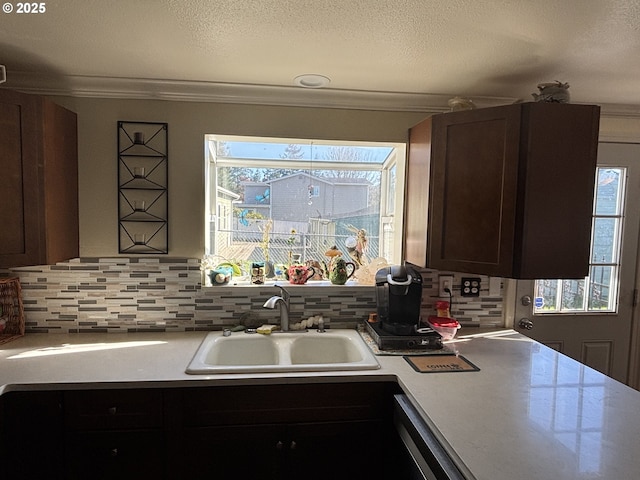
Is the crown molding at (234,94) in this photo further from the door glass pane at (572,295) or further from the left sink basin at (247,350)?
the left sink basin at (247,350)

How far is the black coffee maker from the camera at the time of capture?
1769 millimetres

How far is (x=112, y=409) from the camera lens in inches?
54.8

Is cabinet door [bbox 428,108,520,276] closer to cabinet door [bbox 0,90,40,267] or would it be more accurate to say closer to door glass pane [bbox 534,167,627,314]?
door glass pane [bbox 534,167,627,314]

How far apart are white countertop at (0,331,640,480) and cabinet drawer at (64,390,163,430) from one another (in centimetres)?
6

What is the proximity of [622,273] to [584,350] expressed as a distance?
49cm

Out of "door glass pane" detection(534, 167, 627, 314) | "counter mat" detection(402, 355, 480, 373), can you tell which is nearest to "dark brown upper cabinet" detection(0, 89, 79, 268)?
"counter mat" detection(402, 355, 480, 373)

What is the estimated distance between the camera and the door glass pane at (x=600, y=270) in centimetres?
211

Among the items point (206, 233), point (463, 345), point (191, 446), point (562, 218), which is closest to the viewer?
point (191, 446)

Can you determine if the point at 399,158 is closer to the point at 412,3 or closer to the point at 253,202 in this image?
the point at 253,202

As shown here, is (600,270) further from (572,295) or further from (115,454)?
(115,454)

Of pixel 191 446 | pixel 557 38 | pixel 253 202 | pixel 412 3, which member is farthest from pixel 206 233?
pixel 557 38

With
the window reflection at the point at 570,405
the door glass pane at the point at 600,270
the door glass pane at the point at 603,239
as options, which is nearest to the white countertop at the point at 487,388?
the window reflection at the point at 570,405

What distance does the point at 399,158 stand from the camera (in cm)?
212

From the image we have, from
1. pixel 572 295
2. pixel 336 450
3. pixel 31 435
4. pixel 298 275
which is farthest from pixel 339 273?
pixel 31 435
